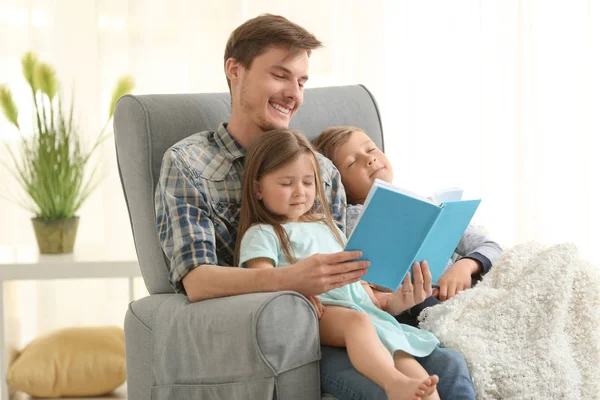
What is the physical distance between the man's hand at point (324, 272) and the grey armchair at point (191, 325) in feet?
0.19

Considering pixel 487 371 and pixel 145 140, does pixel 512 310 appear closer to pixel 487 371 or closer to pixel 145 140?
pixel 487 371

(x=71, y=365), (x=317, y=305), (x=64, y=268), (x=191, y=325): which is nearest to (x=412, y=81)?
(x=64, y=268)

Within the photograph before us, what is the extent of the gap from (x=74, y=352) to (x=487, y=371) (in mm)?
1579

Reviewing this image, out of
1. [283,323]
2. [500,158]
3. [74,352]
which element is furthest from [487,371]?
[500,158]

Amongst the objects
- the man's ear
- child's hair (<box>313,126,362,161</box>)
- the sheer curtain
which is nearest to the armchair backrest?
the man's ear

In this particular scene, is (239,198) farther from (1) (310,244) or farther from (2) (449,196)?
(2) (449,196)

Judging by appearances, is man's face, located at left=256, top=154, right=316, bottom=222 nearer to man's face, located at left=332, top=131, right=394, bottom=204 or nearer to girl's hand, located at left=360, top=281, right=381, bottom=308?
girl's hand, located at left=360, top=281, right=381, bottom=308

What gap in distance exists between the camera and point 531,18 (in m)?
3.71

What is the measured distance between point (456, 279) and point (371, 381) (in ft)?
1.74

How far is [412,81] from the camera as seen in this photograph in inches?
149

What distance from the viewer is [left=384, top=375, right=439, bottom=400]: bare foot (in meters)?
1.52

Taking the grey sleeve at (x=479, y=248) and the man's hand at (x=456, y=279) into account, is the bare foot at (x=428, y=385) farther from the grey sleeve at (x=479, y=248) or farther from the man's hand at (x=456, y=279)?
the grey sleeve at (x=479, y=248)

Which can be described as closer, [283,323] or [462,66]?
→ [283,323]

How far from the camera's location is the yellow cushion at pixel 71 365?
2709mm
